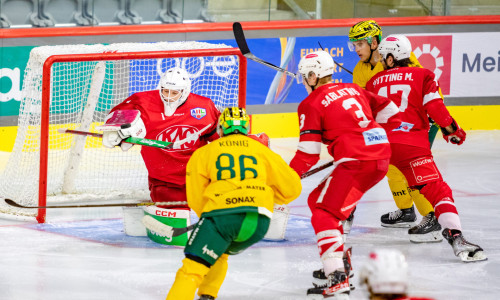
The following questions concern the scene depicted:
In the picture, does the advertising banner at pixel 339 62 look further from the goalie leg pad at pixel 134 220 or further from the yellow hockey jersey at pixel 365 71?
the yellow hockey jersey at pixel 365 71

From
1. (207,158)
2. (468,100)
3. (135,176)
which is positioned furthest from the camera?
(468,100)

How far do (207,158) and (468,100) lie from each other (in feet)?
21.0

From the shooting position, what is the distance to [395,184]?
6504mm

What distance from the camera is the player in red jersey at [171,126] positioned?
592 cm

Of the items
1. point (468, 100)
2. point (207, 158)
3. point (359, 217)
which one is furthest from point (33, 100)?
point (468, 100)

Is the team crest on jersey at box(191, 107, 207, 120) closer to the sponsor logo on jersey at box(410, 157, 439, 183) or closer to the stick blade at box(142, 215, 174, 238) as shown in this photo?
the stick blade at box(142, 215, 174, 238)

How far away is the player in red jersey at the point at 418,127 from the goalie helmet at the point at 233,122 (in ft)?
5.55

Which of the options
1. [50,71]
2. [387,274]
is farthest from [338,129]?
[387,274]

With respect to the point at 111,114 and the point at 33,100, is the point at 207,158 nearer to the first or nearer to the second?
the point at 111,114

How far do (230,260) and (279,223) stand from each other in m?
0.59

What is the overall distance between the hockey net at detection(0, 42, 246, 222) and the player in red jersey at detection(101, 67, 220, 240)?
2.15 ft

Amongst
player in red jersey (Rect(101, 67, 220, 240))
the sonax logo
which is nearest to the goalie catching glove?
player in red jersey (Rect(101, 67, 220, 240))

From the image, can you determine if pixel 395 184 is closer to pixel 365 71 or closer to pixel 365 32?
pixel 365 71

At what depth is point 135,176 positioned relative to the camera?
7.51m
